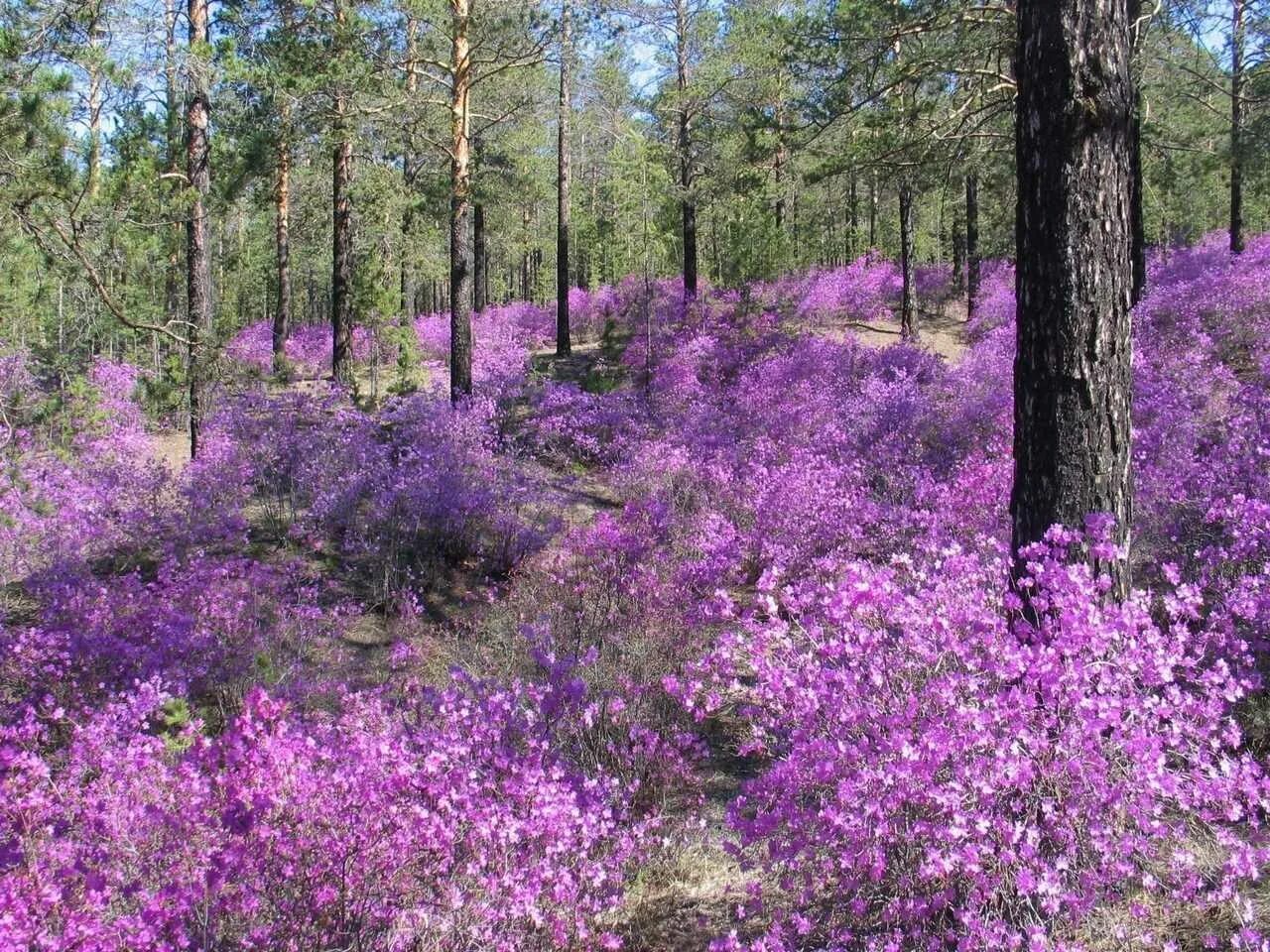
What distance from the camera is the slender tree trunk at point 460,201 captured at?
12062 mm

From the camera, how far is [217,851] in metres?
2.76

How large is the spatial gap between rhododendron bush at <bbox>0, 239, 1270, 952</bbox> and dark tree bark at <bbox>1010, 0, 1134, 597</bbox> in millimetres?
496

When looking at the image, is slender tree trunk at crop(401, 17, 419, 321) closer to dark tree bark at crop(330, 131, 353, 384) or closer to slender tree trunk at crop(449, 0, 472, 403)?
slender tree trunk at crop(449, 0, 472, 403)

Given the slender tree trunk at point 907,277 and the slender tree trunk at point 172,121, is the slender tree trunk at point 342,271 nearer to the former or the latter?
the slender tree trunk at point 172,121

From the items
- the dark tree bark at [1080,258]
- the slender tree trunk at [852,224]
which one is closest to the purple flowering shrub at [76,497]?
the dark tree bark at [1080,258]

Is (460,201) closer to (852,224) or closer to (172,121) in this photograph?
(172,121)

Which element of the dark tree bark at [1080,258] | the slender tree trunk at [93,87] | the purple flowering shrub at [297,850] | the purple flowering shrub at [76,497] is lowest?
the purple flowering shrub at [297,850]

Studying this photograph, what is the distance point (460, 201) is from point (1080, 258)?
1048 centimetres

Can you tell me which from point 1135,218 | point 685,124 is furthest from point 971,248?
point 1135,218

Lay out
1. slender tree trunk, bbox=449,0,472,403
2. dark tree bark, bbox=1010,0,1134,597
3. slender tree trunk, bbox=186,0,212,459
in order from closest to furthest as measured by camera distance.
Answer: dark tree bark, bbox=1010,0,1134,597 → slender tree trunk, bbox=186,0,212,459 → slender tree trunk, bbox=449,0,472,403

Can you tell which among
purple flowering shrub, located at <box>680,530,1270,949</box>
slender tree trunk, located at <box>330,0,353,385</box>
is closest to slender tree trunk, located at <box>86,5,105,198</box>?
purple flowering shrub, located at <box>680,530,1270,949</box>

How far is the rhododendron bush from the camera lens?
2.61 metres

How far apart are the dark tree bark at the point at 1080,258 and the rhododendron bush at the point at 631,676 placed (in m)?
0.50

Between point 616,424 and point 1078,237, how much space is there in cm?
1009
